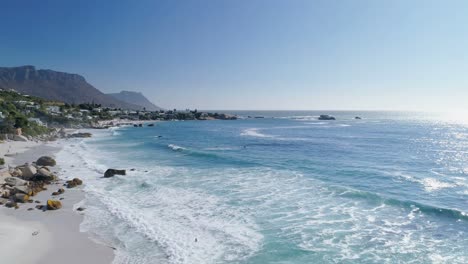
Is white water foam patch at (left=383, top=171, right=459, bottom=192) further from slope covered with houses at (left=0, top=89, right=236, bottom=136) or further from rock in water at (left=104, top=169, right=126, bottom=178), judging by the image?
slope covered with houses at (left=0, top=89, right=236, bottom=136)

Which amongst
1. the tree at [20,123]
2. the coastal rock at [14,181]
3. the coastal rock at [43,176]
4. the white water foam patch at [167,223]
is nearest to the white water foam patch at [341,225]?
the white water foam patch at [167,223]

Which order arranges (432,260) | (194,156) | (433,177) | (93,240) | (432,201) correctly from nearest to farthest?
(432,260), (93,240), (432,201), (433,177), (194,156)

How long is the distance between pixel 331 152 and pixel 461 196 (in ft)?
71.3

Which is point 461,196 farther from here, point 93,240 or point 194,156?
point 194,156

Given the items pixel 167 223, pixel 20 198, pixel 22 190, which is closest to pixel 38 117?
pixel 22 190

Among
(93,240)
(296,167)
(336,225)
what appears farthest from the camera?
(296,167)

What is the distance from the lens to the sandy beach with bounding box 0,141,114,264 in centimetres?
1365

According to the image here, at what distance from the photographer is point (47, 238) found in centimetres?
1574

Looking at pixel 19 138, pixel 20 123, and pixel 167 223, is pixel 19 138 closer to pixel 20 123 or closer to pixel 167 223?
pixel 20 123

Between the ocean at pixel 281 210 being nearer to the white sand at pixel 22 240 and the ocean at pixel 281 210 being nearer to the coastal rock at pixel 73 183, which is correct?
the coastal rock at pixel 73 183

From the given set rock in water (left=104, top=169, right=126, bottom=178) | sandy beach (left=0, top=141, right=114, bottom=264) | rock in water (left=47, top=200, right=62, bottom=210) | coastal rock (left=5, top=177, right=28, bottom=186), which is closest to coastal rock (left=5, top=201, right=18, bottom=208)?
sandy beach (left=0, top=141, right=114, bottom=264)

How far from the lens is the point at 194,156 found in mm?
43250

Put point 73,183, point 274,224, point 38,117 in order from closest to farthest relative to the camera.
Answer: point 274,224, point 73,183, point 38,117

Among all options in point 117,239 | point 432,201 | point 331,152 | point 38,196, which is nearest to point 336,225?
point 432,201
